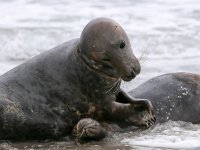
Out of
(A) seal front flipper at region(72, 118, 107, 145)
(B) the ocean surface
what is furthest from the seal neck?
(B) the ocean surface

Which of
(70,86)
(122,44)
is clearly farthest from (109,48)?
(70,86)

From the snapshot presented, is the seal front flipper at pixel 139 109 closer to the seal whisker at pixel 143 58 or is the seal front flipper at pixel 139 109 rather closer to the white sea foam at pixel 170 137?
the white sea foam at pixel 170 137

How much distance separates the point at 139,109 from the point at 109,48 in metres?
0.74

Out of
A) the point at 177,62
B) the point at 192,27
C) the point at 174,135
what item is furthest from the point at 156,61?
the point at 174,135

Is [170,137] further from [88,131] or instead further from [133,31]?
[133,31]

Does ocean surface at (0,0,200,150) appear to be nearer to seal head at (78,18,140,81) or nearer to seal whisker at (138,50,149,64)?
seal whisker at (138,50,149,64)

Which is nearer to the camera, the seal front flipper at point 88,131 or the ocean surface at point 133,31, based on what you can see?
the seal front flipper at point 88,131

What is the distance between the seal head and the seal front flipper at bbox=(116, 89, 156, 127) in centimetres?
38

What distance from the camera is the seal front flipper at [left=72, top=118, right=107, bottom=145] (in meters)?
6.21

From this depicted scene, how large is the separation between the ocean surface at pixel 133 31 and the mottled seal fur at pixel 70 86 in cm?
20

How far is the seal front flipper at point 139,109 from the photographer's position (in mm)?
6723

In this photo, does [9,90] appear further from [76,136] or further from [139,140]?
[139,140]

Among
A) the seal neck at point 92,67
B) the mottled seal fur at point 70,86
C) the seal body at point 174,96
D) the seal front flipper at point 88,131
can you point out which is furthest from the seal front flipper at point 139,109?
the seal front flipper at point 88,131

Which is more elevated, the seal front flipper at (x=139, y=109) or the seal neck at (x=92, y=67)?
the seal neck at (x=92, y=67)
